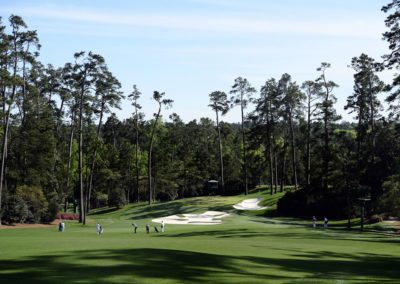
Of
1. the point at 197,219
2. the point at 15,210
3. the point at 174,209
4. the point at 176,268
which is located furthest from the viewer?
the point at 174,209

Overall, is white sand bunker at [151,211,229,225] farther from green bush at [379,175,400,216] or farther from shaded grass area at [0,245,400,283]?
shaded grass area at [0,245,400,283]

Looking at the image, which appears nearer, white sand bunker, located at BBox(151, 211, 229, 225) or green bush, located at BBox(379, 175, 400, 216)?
green bush, located at BBox(379, 175, 400, 216)

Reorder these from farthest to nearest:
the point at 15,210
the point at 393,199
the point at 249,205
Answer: the point at 249,205
the point at 15,210
the point at 393,199

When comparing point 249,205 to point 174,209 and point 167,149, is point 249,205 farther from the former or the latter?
point 167,149

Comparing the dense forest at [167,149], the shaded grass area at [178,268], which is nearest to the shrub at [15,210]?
the dense forest at [167,149]

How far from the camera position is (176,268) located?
17.5 meters

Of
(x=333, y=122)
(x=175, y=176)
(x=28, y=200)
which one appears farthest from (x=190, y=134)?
(x=28, y=200)

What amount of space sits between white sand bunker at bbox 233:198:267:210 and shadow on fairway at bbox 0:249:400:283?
4890cm

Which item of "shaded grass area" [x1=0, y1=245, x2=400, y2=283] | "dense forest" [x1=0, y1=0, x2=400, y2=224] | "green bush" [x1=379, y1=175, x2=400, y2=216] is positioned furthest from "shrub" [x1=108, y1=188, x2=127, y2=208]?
"shaded grass area" [x1=0, y1=245, x2=400, y2=283]

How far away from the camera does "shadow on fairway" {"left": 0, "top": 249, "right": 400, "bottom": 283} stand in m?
15.3

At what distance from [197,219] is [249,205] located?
44.6 feet

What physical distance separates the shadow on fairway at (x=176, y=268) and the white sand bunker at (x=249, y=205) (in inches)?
1925

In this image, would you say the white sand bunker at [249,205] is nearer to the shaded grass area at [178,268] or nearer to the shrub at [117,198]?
the shrub at [117,198]

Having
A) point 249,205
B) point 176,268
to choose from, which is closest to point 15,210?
point 249,205
